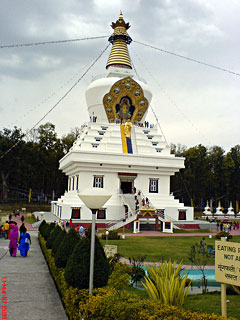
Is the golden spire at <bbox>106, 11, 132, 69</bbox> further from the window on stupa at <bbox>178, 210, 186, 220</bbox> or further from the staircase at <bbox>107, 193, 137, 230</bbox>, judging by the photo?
the window on stupa at <bbox>178, 210, 186, 220</bbox>

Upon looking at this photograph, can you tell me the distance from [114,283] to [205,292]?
11.5ft

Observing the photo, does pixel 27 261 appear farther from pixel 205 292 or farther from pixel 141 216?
pixel 141 216

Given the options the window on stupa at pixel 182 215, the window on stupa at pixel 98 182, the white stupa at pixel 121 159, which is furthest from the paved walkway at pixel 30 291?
the window on stupa at pixel 182 215

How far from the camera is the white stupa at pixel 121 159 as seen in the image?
30188 millimetres

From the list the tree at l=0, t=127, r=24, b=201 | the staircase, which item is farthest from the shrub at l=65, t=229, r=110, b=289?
the tree at l=0, t=127, r=24, b=201

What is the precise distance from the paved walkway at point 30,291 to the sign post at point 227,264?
12.5ft

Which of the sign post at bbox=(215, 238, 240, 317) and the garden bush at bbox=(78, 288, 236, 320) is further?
the sign post at bbox=(215, 238, 240, 317)

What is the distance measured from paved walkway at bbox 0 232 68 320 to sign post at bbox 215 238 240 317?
3.82 meters

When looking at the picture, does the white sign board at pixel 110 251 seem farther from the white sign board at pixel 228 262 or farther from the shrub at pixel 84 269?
the white sign board at pixel 228 262

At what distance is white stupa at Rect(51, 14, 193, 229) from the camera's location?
30.2 meters

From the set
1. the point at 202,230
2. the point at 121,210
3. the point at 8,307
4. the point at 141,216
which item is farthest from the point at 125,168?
the point at 8,307

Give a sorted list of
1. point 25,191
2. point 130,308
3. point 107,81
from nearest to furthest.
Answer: point 130,308 < point 107,81 < point 25,191

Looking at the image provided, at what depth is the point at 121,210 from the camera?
102 feet

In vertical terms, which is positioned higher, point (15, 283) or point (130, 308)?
point (130, 308)
